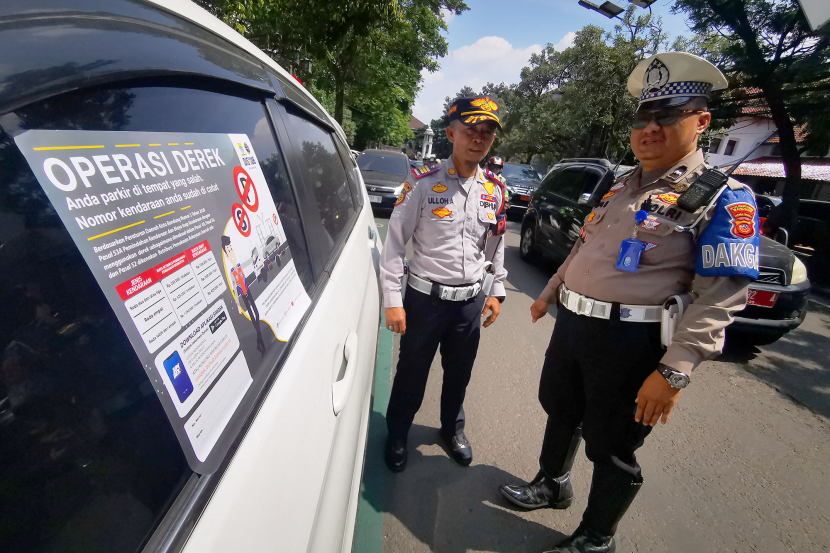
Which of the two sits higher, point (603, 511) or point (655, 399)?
point (655, 399)

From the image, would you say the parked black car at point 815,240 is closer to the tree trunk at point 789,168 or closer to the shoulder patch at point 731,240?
the tree trunk at point 789,168

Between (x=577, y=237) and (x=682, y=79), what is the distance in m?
3.91

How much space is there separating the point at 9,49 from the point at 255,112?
2.08 ft

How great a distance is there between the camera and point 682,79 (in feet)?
5.02

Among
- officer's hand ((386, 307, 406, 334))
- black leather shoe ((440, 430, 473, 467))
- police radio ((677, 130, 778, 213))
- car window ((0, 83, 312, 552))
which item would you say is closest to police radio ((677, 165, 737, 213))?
police radio ((677, 130, 778, 213))

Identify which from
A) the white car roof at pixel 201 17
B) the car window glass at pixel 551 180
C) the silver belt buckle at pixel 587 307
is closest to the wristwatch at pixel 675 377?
the silver belt buckle at pixel 587 307

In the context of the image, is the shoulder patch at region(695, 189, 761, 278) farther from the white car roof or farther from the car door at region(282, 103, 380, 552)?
the white car roof

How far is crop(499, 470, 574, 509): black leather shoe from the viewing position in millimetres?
2070

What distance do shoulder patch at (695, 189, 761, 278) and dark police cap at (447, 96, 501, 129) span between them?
37.9 inches

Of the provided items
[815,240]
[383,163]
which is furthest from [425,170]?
[815,240]

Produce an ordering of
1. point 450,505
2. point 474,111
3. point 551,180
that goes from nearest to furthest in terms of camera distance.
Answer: point 474,111 → point 450,505 → point 551,180

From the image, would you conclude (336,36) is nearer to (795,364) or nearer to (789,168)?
(795,364)

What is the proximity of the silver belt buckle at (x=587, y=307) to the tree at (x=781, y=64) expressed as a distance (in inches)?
345

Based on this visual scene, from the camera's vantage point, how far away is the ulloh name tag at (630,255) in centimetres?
150
